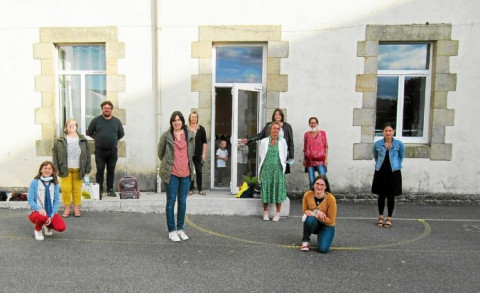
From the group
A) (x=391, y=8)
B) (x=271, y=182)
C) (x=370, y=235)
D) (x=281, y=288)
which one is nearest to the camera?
(x=281, y=288)

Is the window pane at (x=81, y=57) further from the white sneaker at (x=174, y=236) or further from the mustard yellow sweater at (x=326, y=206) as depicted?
the mustard yellow sweater at (x=326, y=206)

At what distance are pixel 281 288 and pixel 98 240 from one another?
2670mm

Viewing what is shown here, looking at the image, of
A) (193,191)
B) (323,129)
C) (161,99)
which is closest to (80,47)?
(161,99)

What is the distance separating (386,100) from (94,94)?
630cm

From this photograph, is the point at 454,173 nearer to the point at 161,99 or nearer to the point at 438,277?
the point at 438,277

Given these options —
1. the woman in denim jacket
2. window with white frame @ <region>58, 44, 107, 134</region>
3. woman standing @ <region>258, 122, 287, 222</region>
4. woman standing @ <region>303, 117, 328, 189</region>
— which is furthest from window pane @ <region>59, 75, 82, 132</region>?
the woman in denim jacket

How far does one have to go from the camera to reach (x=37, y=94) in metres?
8.07

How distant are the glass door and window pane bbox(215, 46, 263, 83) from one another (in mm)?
345

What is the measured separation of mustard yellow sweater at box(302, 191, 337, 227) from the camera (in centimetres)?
475

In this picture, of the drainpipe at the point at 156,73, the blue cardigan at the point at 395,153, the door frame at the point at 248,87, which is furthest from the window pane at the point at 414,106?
the drainpipe at the point at 156,73

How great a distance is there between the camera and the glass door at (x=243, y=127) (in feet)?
25.1

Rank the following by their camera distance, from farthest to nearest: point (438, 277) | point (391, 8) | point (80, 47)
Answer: point (80, 47) < point (391, 8) < point (438, 277)

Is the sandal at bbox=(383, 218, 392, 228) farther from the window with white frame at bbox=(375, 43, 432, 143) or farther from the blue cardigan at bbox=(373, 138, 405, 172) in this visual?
the window with white frame at bbox=(375, 43, 432, 143)

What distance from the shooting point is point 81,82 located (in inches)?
329
